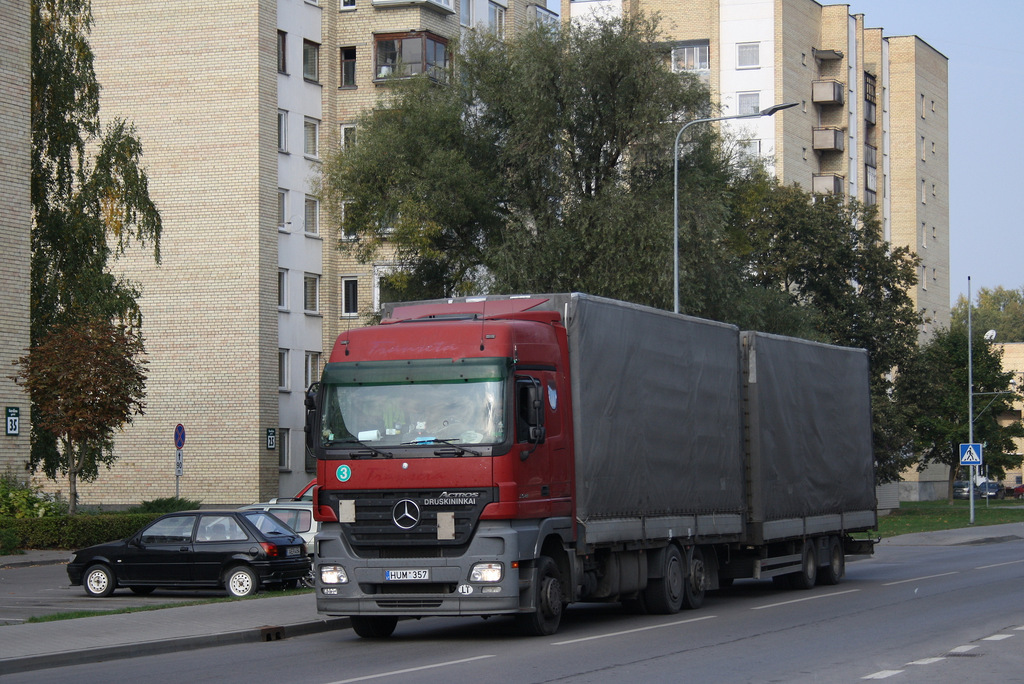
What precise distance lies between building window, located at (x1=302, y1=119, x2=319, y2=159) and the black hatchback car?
30.7m

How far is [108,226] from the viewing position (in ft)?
122

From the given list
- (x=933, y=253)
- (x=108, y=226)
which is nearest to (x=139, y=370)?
(x=108, y=226)

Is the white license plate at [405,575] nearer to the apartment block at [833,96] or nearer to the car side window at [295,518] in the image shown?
the car side window at [295,518]

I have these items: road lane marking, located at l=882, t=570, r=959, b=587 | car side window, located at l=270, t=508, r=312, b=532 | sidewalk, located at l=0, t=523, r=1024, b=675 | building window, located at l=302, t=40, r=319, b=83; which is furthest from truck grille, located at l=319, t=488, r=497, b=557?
building window, located at l=302, t=40, r=319, b=83

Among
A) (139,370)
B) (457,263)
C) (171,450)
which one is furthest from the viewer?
(171,450)

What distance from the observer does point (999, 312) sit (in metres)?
158

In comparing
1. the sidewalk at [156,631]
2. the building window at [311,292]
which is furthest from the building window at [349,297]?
the sidewalk at [156,631]

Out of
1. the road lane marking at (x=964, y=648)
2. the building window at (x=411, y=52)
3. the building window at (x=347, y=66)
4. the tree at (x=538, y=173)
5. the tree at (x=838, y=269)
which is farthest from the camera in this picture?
the tree at (x=838, y=269)

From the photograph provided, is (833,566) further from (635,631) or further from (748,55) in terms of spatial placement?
(748,55)

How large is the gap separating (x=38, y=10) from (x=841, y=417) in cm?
2411

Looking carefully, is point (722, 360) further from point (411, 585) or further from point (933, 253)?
point (933, 253)

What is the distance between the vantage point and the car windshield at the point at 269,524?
72.0 ft

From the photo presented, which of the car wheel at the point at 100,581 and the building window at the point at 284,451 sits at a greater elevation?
the building window at the point at 284,451

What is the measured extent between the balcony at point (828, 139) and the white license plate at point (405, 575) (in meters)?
69.4
